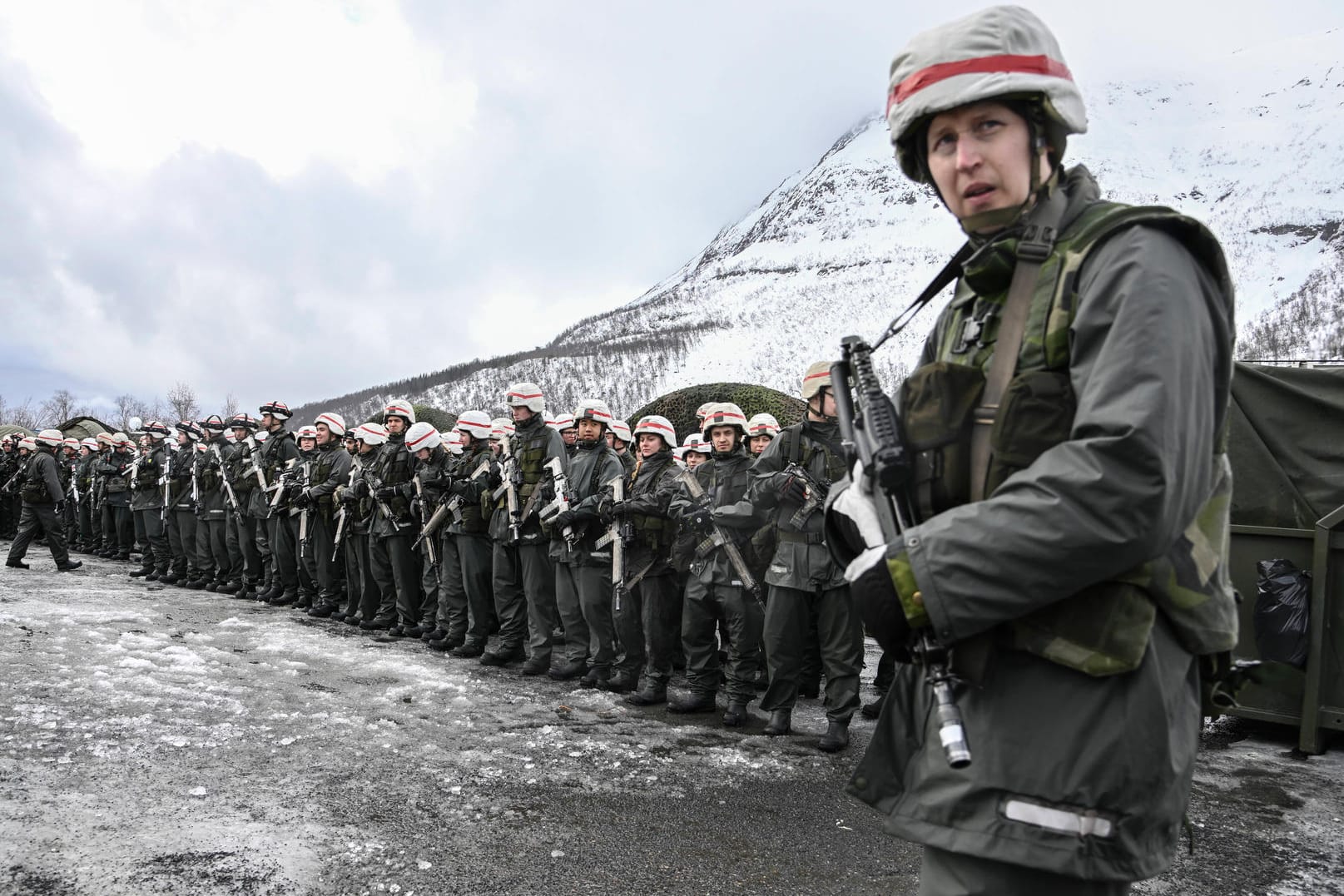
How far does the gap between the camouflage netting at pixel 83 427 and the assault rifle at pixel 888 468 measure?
2939 cm

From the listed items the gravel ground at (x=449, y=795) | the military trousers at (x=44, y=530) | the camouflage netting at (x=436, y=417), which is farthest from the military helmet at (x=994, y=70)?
the camouflage netting at (x=436, y=417)

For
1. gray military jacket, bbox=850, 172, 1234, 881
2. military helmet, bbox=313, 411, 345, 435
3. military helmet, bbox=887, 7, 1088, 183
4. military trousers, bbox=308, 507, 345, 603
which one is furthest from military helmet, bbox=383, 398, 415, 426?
gray military jacket, bbox=850, 172, 1234, 881

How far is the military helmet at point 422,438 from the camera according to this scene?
9.76 m

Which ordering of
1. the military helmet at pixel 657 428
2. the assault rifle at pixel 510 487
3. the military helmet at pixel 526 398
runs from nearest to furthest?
the military helmet at pixel 657 428 → the assault rifle at pixel 510 487 → the military helmet at pixel 526 398

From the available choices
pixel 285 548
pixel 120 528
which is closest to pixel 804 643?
pixel 285 548

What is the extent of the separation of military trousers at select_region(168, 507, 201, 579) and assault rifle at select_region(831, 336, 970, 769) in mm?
14216

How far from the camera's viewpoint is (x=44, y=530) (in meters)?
14.5

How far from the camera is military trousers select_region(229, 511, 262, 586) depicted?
12.7 meters

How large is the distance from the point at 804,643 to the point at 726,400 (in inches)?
320

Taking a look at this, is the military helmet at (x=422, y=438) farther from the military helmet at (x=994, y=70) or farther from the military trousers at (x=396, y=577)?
the military helmet at (x=994, y=70)

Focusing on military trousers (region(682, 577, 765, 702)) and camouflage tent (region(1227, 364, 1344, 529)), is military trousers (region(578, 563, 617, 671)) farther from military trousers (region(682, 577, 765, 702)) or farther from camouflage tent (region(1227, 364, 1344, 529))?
camouflage tent (region(1227, 364, 1344, 529))

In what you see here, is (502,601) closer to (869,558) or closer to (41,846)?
(41,846)

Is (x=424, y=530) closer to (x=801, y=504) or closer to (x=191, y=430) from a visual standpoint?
(x=801, y=504)

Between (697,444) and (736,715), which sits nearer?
(736,715)
